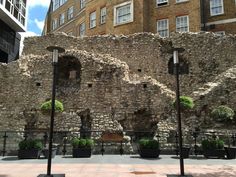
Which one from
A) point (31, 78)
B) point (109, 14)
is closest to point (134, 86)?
point (31, 78)

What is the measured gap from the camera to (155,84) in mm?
20281

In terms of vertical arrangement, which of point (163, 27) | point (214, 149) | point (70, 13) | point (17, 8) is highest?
point (70, 13)

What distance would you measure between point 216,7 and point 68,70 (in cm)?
1754

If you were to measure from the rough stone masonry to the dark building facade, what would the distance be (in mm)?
10415

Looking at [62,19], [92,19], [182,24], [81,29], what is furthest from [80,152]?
[62,19]

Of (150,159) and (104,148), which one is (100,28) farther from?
(150,159)

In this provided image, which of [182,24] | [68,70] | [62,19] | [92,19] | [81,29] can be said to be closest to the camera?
[68,70]

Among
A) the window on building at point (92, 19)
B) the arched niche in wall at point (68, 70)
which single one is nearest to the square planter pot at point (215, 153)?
the arched niche in wall at point (68, 70)

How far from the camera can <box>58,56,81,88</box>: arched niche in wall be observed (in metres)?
22.8

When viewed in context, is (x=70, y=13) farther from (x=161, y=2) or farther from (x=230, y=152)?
(x=230, y=152)

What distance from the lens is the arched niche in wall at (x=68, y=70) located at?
22791 millimetres

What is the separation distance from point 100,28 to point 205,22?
1143 centimetres

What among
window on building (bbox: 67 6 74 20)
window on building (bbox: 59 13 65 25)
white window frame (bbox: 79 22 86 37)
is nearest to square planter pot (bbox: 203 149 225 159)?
white window frame (bbox: 79 22 86 37)

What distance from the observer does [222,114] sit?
17.0m
